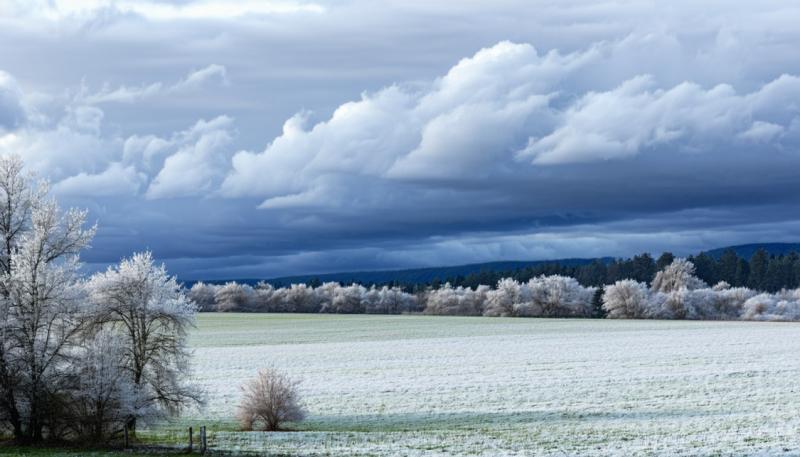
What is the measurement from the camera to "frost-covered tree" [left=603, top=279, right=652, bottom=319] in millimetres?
166875

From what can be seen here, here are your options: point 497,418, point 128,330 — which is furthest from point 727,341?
point 128,330

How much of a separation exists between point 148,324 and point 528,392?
2266 cm

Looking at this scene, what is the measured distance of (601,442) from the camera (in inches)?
1473

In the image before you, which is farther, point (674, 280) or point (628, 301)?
point (674, 280)

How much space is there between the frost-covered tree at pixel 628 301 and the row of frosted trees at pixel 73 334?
132823 mm

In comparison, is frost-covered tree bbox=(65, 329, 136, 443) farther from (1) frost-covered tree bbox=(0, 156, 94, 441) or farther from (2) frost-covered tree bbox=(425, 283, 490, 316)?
(2) frost-covered tree bbox=(425, 283, 490, 316)

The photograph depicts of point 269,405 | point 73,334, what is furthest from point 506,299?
point 73,334

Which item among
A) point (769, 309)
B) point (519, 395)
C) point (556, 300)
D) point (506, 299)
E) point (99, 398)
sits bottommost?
point (519, 395)

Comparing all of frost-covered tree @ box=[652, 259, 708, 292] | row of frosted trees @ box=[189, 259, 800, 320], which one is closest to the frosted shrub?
row of frosted trees @ box=[189, 259, 800, 320]

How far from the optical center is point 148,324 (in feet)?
145

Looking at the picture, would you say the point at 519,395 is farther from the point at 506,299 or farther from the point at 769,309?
the point at 506,299

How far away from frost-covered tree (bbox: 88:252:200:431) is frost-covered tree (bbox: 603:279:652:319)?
436ft

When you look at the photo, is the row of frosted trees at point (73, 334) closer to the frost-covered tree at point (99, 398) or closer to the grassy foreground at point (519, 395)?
the frost-covered tree at point (99, 398)

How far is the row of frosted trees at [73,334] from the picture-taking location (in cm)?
4066
